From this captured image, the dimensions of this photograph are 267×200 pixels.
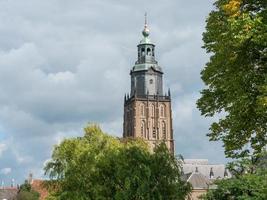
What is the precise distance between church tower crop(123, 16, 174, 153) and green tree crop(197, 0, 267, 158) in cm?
12884

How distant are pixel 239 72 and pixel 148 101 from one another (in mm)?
132447

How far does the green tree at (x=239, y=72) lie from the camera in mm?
21406

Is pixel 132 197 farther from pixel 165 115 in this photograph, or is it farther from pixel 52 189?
pixel 165 115

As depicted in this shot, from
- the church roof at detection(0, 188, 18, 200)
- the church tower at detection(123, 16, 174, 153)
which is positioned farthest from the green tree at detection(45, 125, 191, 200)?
the church tower at detection(123, 16, 174, 153)

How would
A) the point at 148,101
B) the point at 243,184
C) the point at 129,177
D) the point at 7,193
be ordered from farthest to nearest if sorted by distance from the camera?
the point at 148,101, the point at 7,193, the point at 243,184, the point at 129,177

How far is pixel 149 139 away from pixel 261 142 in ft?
425

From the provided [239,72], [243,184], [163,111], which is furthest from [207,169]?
[239,72]

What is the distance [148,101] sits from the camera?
6117 inches

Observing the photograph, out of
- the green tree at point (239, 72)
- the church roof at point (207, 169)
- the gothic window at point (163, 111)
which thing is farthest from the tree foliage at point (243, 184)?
the gothic window at point (163, 111)

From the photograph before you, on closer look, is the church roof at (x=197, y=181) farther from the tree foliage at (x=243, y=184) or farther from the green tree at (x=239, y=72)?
the green tree at (x=239, y=72)

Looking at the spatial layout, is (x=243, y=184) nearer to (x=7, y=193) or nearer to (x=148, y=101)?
(x=7, y=193)

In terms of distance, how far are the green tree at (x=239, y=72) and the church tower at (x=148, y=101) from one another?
12884 cm

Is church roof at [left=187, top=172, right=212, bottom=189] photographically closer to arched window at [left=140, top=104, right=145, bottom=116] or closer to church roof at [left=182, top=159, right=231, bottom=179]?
church roof at [left=182, top=159, right=231, bottom=179]

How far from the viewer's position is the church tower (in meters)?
154
